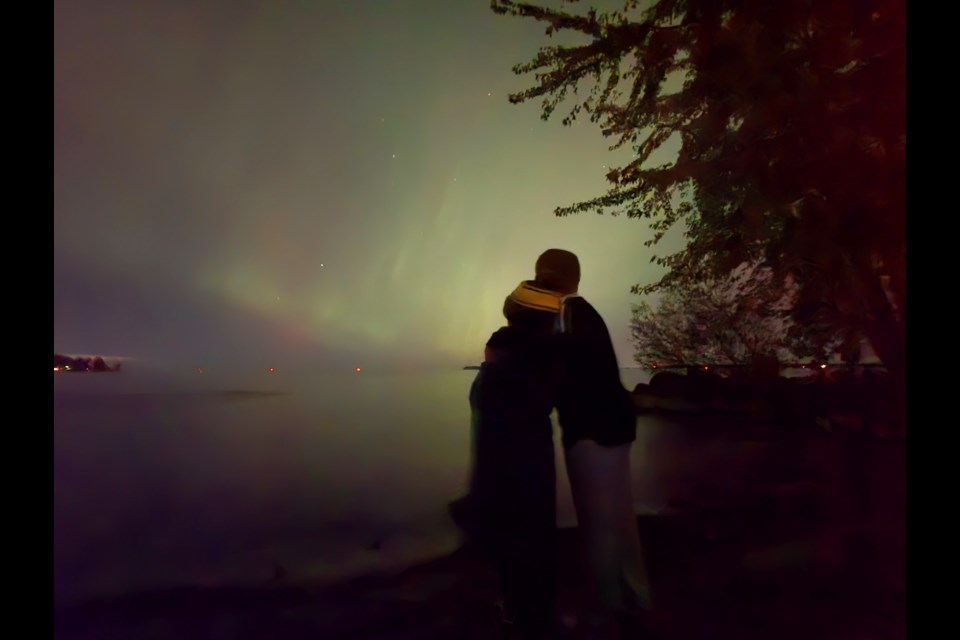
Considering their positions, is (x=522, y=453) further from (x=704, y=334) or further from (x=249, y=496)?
(x=704, y=334)

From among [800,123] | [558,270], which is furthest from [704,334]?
[558,270]

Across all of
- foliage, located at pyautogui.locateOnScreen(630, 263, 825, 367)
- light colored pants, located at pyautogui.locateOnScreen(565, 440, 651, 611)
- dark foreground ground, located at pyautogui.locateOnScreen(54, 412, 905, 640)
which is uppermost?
foliage, located at pyautogui.locateOnScreen(630, 263, 825, 367)

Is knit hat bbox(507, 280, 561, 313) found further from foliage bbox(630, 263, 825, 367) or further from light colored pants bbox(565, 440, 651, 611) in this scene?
foliage bbox(630, 263, 825, 367)

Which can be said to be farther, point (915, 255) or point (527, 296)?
point (915, 255)

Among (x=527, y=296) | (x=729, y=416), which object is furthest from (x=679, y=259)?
(x=527, y=296)

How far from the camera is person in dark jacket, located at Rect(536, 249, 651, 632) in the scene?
2604 millimetres

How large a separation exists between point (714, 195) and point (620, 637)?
386 cm

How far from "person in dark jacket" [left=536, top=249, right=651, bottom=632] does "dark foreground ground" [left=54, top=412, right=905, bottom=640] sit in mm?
447

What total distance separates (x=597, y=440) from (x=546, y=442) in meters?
0.30

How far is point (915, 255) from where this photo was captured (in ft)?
10.8

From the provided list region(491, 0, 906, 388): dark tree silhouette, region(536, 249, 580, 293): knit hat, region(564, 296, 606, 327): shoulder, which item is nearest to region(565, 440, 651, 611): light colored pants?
region(564, 296, 606, 327): shoulder

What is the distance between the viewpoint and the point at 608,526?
8.85 ft
